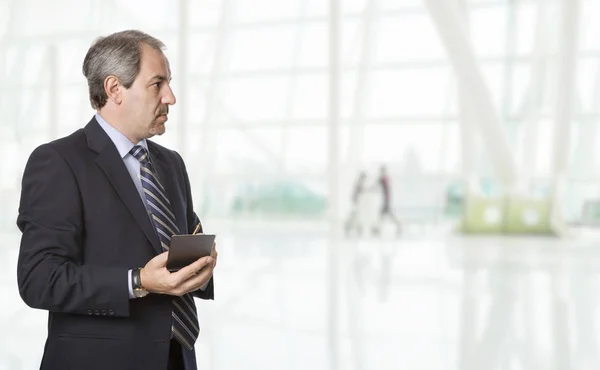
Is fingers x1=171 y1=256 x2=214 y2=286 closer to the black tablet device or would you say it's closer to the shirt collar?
the black tablet device

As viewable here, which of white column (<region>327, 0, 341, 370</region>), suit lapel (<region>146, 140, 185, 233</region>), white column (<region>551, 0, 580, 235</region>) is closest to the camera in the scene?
suit lapel (<region>146, 140, 185, 233</region>)

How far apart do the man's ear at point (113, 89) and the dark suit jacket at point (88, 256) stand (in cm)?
13

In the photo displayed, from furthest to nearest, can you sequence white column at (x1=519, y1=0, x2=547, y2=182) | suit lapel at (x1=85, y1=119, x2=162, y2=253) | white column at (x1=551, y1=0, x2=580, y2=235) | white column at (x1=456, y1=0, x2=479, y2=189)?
white column at (x1=519, y1=0, x2=547, y2=182)
white column at (x1=456, y1=0, x2=479, y2=189)
white column at (x1=551, y1=0, x2=580, y2=235)
suit lapel at (x1=85, y1=119, x2=162, y2=253)

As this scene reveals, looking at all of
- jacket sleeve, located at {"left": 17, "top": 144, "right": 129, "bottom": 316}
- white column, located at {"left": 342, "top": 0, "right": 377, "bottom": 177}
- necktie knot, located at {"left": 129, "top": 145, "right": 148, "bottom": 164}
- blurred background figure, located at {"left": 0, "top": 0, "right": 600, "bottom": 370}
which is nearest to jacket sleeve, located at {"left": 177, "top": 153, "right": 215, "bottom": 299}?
necktie knot, located at {"left": 129, "top": 145, "right": 148, "bottom": 164}

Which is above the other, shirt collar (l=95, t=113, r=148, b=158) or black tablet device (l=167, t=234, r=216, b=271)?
shirt collar (l=95, t=113, r=148, b=158)

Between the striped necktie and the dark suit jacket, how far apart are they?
0.04m

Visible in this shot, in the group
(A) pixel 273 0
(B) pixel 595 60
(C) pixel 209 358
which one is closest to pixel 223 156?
(A) pixel 273 0

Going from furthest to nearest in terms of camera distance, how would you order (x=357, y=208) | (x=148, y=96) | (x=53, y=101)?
(x=53, y=101) < (x=357, y=208) < (x=148, y=96)

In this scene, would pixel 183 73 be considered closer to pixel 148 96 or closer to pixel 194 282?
pixel 148 96

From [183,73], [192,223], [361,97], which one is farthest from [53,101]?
[192,223]

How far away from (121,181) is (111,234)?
0.59ft

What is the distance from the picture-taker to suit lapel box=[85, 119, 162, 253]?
7.13 feet

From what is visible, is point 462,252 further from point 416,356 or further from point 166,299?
point 166,299

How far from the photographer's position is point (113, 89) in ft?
7.38
